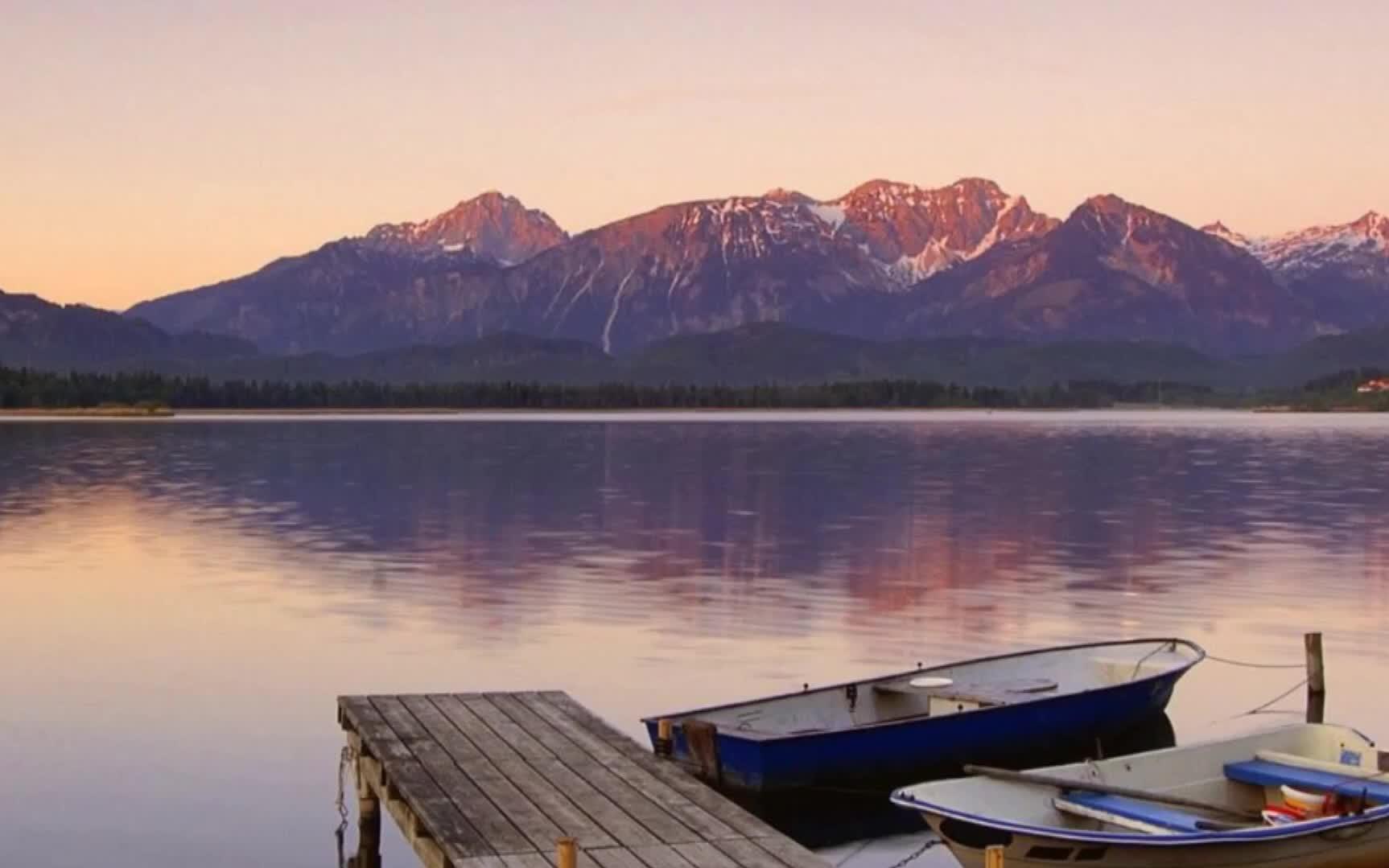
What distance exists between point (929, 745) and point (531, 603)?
66.8ft

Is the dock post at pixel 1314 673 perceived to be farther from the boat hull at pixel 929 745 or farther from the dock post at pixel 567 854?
the dock post at pixel 567 854

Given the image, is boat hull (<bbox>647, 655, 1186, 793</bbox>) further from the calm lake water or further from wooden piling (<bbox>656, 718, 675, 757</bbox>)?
the calm lake water

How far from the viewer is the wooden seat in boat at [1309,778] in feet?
68.1

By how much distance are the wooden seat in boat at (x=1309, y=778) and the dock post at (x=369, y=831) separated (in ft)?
34.3

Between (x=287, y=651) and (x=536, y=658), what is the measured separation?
17.0 ft

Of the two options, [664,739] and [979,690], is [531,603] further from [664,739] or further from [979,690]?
[664,739]

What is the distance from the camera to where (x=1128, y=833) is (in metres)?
18.9

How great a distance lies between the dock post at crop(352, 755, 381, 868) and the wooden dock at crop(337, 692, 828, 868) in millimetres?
18

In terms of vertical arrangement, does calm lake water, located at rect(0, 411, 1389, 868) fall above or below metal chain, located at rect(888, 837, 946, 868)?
above

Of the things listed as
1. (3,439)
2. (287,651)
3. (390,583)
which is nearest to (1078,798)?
(287,651)

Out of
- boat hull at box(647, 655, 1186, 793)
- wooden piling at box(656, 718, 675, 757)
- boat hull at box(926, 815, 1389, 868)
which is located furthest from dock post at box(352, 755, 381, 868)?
boat hull at box(926, 815, 1389, 868)

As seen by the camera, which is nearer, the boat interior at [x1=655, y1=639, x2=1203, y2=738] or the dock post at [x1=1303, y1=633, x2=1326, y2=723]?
the boat interior at [x1=655, y1=639, x2=1203, y2=738]

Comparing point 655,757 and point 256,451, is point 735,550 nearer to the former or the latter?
point 655,757

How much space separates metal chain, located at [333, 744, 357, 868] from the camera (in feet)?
71.6
